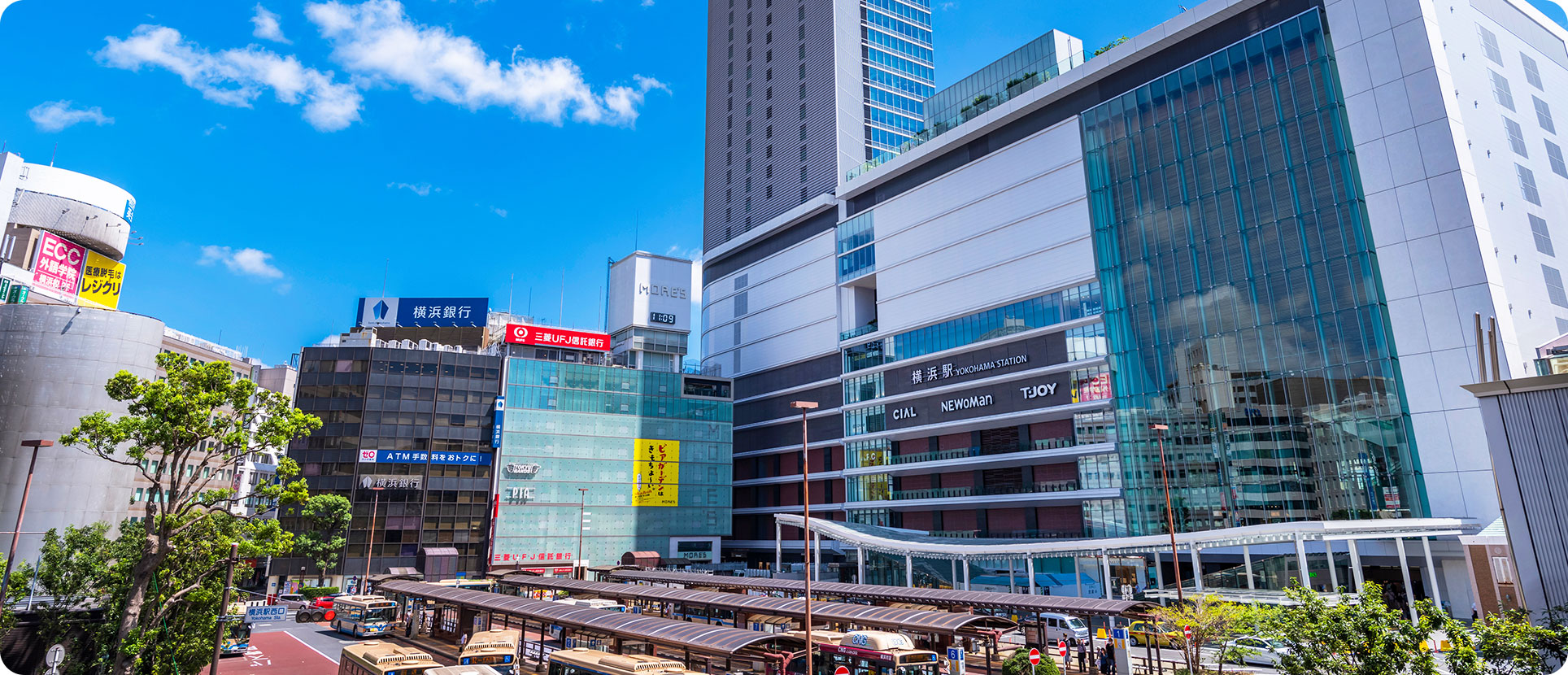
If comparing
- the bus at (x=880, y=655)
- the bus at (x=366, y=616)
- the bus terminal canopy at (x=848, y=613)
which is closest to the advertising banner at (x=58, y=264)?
the bus at (x=366, y=616)

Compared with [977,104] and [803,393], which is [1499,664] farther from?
[803,393]

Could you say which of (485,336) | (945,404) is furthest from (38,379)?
(945,404)

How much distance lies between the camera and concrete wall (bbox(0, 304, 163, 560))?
6378 cm

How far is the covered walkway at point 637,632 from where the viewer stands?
26.6 metres

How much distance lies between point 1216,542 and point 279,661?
47.6 m

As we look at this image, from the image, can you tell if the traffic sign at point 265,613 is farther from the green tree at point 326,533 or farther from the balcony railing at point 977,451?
the balcony railing at point 977,451

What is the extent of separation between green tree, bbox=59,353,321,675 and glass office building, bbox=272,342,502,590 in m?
50.0

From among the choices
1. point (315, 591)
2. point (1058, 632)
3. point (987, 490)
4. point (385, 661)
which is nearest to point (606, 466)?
point (315, 591)

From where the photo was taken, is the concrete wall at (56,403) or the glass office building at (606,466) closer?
the concrete wall at (56,403)

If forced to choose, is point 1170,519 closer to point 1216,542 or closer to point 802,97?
point 1216,542

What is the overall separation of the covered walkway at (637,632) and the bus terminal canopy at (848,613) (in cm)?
251

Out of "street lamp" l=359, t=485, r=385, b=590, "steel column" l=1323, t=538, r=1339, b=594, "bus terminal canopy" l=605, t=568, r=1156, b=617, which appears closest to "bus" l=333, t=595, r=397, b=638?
"bus terminal canopy" l=605, t=568, r=1156, b=617

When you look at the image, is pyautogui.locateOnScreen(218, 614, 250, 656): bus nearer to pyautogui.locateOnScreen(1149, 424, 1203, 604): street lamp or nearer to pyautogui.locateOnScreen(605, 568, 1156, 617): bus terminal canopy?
pyautogui.locateOnScreen(605, 568, 1156, 617): bus terminal canopy

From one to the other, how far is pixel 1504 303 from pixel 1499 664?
134 feet
